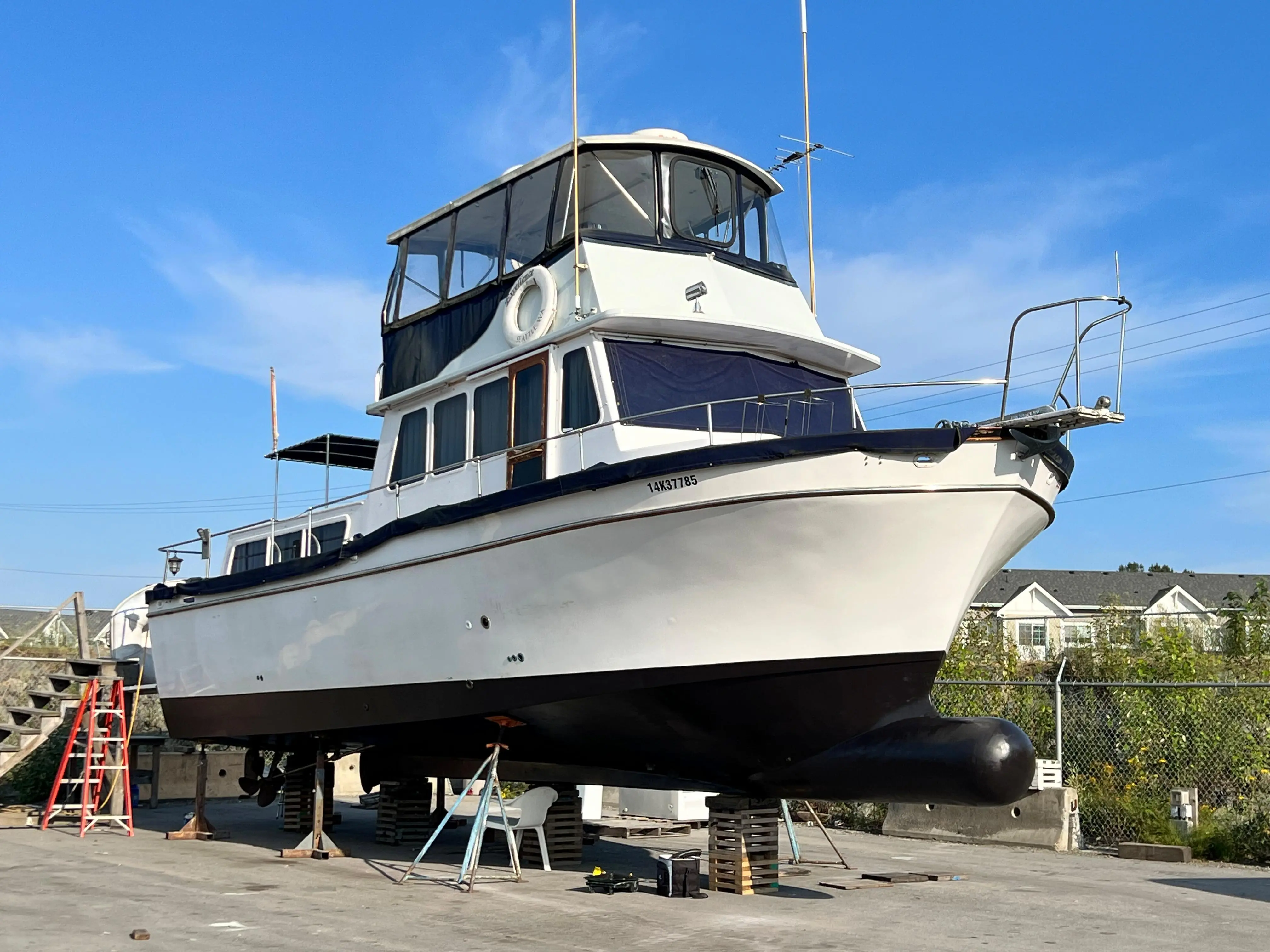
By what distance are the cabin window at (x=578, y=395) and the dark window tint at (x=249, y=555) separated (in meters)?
4.93

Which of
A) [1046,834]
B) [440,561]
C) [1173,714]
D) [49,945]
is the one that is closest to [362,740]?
[440,561]

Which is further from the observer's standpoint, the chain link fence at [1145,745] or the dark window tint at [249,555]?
the dark window tint at [249,555]

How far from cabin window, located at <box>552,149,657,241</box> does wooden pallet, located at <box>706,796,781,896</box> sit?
182 inches

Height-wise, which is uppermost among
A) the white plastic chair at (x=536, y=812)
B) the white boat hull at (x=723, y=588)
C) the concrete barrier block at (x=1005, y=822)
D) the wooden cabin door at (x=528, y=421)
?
the wooden cabin door at (x=528, y=421)

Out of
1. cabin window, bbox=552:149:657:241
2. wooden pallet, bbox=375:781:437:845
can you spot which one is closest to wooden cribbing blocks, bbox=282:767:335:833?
wooden pallet, bbox=375:781:437:845

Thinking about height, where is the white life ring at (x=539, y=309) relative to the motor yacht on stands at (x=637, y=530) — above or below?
above

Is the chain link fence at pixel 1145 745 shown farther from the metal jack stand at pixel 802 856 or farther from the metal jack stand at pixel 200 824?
the metal jack stand at pixel 200 824

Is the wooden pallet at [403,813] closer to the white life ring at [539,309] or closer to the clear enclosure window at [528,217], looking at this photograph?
the white life ring at [539,309]

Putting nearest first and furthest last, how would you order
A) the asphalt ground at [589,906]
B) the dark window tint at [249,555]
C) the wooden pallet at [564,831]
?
1. the asphalt ground at [589,906]
2. the wooden pallet at [564,831]
3. the dark window tint at [249,555]

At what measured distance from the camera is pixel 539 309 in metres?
10.0

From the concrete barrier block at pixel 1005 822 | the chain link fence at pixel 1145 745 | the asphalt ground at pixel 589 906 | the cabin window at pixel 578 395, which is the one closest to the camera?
the asphalt ground at pixel 589 906

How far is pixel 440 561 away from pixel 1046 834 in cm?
692

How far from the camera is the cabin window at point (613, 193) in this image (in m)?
10.2

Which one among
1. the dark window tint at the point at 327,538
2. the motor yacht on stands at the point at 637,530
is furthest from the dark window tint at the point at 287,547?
the dark window tint at the point at 327,538
